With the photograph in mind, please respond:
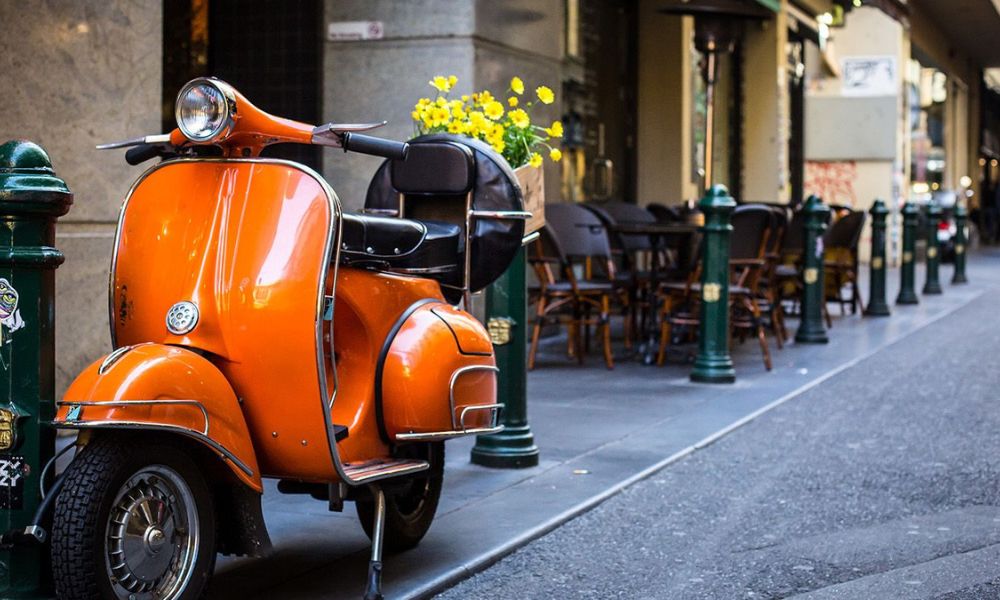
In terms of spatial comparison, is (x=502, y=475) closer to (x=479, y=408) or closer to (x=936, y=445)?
(x=479, y=408)

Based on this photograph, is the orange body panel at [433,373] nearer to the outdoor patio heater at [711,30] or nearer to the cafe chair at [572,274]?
the cafe chair at [572,274]

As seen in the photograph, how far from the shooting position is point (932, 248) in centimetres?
1902

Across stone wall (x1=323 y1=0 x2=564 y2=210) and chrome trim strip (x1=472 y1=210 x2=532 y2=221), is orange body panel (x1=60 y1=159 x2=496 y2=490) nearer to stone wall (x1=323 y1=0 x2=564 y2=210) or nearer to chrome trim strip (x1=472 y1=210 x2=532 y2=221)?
chrome trim strip (x1=472 y1=210 x2=532 y2=221)

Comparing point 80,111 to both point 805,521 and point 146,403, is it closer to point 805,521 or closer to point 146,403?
point 146,403

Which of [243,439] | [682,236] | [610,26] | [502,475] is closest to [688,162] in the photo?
[610,26]

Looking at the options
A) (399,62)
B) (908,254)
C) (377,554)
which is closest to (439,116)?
(377,554)

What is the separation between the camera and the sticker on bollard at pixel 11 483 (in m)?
3.72

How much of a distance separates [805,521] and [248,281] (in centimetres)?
256

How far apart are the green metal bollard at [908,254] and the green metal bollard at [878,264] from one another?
155cm

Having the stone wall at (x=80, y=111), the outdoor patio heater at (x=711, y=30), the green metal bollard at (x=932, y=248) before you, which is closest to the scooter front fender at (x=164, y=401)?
the stone wall at (x=80, y=111)

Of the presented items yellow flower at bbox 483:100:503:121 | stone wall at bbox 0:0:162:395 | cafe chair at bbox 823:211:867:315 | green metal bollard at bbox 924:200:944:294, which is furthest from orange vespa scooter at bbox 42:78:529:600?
green metal bollard at bbox 924:200:944:294

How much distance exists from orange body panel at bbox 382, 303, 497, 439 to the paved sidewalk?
19.7 inches

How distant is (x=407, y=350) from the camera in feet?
14.2

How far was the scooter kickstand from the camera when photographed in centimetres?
409
